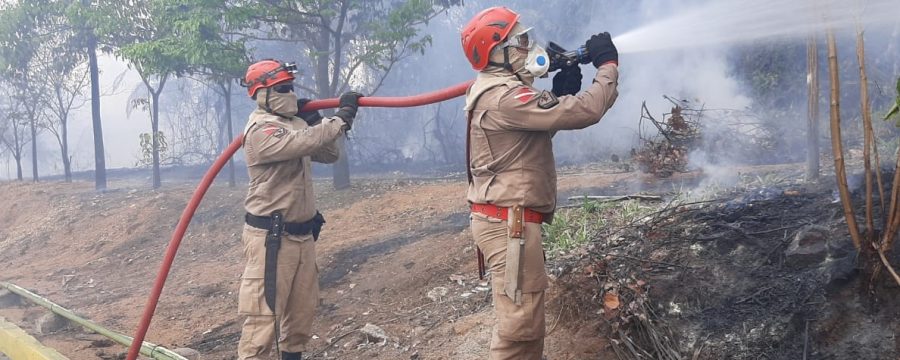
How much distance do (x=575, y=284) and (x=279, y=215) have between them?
6.20ft

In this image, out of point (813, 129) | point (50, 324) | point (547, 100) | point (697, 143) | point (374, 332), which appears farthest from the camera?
point (697, 143)

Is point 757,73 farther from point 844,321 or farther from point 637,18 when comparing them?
point 844,321

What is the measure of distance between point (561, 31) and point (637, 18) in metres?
2.26

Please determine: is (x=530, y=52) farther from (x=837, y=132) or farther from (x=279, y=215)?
(x=279, y=215)

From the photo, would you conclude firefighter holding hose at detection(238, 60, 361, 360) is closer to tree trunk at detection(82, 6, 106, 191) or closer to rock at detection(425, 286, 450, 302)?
rock at detection(425, 286, 450, 302)

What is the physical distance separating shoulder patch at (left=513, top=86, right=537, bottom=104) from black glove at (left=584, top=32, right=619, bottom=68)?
0.35 m

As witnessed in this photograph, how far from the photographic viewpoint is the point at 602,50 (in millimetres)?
3320

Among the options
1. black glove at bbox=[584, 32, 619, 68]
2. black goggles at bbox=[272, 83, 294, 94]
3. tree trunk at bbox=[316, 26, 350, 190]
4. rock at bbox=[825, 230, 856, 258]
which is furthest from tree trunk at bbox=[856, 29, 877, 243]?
tree trunk at bbox=[316, 26, 350, 190]

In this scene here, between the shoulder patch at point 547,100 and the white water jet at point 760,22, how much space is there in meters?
1.03

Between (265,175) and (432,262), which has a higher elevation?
(265,175)

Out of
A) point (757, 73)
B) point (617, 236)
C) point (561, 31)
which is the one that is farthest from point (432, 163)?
point (617, 236)

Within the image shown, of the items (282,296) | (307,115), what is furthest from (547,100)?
(307,115)

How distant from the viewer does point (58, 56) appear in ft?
63.9

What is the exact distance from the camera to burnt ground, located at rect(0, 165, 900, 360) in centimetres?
362
